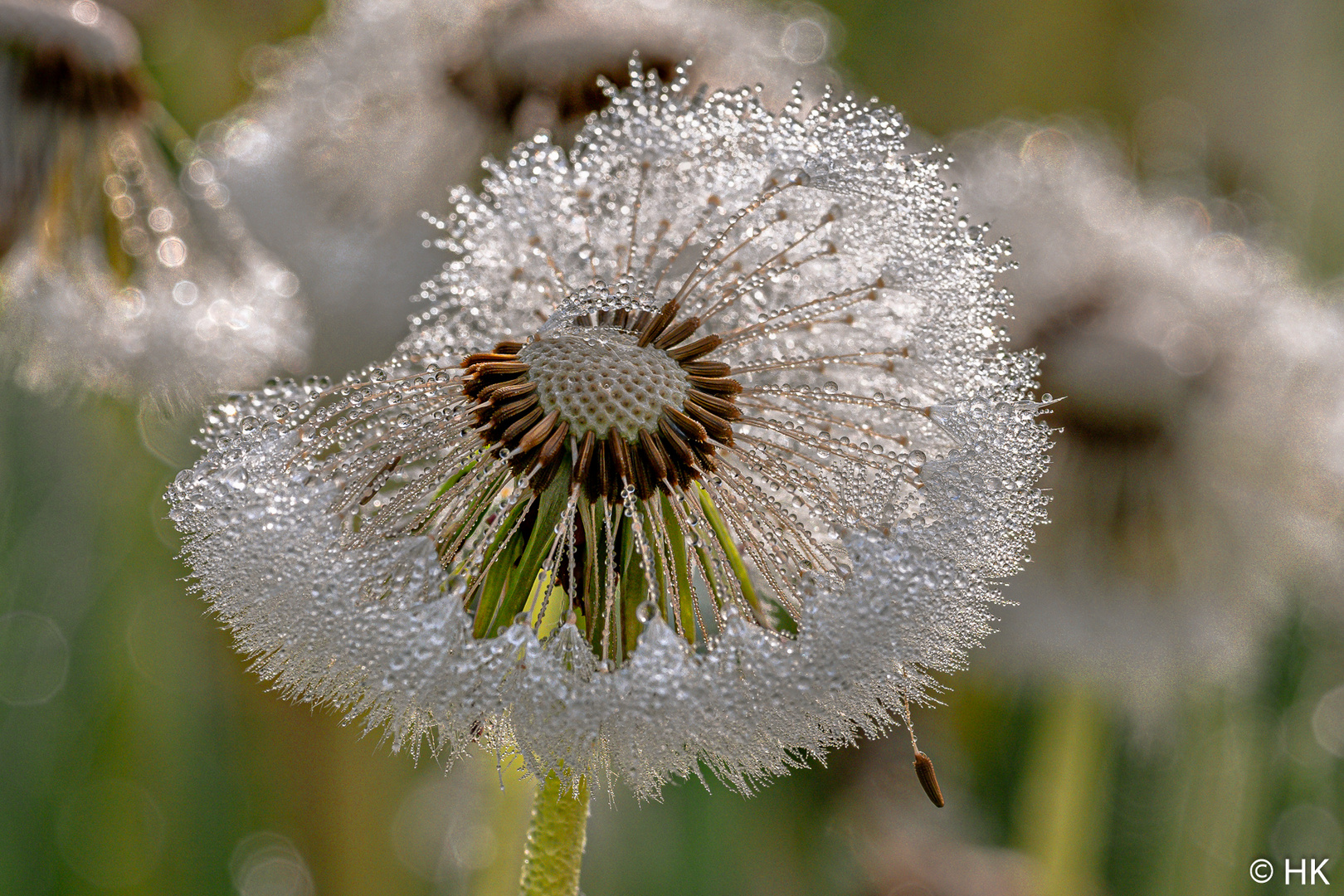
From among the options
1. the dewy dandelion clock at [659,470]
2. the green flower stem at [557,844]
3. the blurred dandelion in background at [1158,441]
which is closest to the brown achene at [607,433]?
the dewy dandelion clock at [659,470]

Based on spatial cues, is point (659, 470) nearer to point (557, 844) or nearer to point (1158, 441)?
point (557, 844)

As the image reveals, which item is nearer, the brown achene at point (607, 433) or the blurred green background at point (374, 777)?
the brown achene at point (607, 433)

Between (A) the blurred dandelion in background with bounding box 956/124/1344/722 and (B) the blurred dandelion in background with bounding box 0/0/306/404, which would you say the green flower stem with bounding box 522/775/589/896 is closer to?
(B) the blurred dandelion in background with bounding box 0/0/306/404

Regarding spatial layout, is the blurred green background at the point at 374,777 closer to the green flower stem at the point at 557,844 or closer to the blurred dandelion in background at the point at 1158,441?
the blurred dandelion in background at the point at 1158,441

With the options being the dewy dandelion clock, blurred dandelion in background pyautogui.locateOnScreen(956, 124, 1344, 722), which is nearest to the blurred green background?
blurred dandelion in background pyautogui.locateOnScreen(956, 124, 1344, 722)

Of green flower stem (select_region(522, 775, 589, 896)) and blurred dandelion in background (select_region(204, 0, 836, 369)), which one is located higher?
blurred dandelion in background (select_region(204, 0, 836, 369))

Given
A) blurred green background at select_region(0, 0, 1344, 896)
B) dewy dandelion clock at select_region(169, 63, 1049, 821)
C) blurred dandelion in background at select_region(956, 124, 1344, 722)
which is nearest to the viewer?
dewy dandelion clock at select_region(169, 63, 1049, 821)

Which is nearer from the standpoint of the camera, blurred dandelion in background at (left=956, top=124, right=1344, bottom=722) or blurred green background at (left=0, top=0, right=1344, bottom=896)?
blurred dandelion in background at (left=956, top=124, right=1344, bottom=722)

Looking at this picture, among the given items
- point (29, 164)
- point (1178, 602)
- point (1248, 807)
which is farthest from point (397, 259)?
point (1248, 807)
